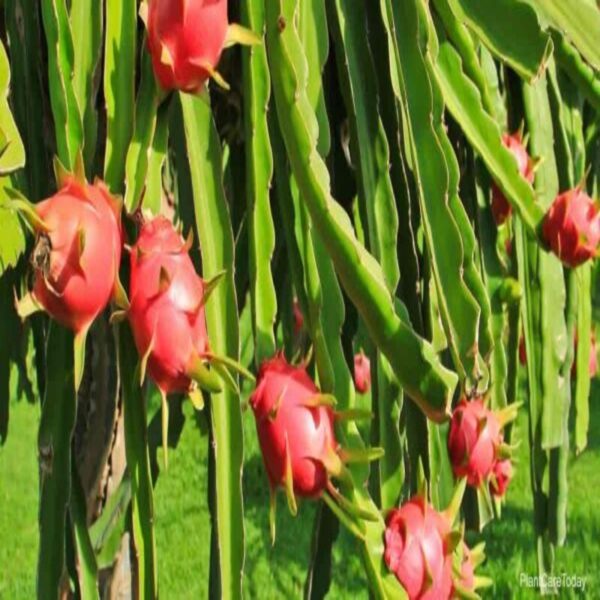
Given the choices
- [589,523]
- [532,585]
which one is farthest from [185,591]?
[589,523]

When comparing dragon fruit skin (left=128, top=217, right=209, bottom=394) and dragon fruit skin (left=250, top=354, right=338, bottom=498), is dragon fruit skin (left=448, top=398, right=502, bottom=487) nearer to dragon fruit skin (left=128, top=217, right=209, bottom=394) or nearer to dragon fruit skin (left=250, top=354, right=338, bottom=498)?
dragon fruit skin (left=250, top=354, right=338, bottom=498)

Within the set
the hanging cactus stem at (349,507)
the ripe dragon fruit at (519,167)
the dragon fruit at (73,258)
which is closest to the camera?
the dragon fruit at (73,258)

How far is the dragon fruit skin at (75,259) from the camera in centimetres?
66

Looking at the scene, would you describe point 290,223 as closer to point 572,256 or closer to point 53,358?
point 53,358

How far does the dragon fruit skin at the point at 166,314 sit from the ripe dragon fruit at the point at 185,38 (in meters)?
0.11

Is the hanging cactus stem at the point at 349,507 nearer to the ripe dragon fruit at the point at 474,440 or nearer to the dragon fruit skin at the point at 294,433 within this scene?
the dragon fruit skin at the point at 294,433

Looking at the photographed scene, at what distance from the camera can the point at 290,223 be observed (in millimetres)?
946

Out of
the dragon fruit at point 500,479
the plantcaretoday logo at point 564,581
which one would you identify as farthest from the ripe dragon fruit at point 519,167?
the plantcaretoday logo at point 564,581

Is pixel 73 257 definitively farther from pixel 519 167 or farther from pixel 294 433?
pixel 519 167

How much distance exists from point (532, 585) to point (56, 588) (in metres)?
2.18

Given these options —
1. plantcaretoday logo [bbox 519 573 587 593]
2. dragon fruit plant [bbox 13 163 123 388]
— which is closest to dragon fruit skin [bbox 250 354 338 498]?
dragon fruit plant [bbox 13 163 123 388]

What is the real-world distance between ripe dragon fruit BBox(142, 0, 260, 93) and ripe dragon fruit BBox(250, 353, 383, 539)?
0.20 meters

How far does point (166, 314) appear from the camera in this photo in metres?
0.69

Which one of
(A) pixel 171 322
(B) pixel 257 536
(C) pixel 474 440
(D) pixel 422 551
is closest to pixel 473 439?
(C) pixel 474 440
